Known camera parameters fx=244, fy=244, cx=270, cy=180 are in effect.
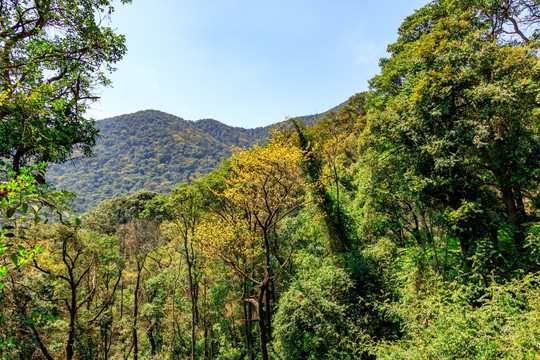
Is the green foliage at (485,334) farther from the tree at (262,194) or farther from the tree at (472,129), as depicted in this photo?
the tree at (262,194)

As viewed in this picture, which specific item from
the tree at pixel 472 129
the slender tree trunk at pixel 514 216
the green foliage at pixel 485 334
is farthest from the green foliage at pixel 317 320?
the slender tree trunk at pixel 514 216

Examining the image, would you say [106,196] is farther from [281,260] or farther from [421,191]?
[421,191]

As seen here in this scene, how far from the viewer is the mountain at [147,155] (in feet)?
301

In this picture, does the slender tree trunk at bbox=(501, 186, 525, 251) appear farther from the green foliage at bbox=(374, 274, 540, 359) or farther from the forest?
the green foliage at bbox=(374, 274, 540, 359)

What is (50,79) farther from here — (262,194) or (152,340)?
(152,340)

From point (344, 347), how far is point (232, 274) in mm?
8786

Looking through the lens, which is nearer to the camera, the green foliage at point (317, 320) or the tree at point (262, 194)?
the green foliage at point (317, 320)

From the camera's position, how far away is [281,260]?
17453 millimetres

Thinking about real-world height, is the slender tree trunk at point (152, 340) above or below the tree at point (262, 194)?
below

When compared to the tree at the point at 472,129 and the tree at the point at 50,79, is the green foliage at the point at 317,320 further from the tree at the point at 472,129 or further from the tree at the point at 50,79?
the tree at the point at 50,79

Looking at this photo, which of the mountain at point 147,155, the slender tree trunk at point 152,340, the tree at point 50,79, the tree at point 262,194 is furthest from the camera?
the mountain at point 147,155

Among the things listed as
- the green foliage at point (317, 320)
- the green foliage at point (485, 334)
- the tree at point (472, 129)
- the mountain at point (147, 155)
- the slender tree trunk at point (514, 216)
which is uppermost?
the mountain at point (147, 155)

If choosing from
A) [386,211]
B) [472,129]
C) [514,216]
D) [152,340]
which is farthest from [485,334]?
[152,340]

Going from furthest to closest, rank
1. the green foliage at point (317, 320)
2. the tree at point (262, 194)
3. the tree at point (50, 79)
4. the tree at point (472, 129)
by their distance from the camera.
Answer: the tree at point (262, 194) → the green foliage at point (317, 320) → the tree at point (472, 129) → the tree at point (50, 79)
